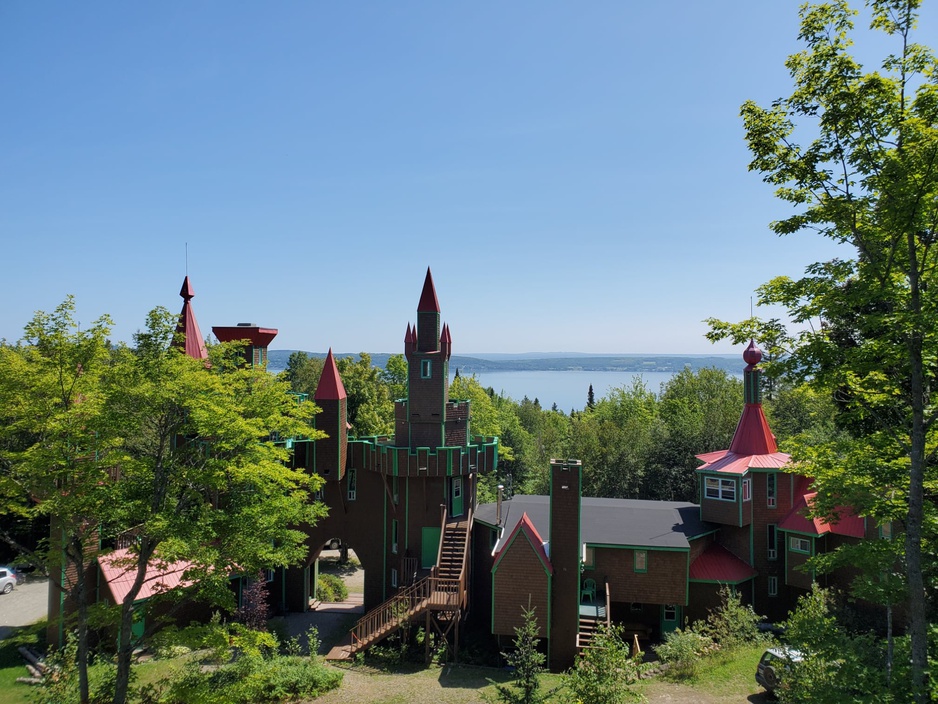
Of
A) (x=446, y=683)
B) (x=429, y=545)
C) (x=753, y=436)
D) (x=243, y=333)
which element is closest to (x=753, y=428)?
(x=753, y=436)

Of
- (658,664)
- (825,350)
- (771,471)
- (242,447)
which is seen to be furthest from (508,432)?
(825,350)

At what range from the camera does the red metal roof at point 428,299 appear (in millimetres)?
27500

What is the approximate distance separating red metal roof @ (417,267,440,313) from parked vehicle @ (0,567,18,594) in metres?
23.9

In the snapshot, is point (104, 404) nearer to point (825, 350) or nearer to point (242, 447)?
point (242, 447)

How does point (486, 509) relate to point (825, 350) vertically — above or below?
below

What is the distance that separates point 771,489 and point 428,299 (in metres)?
18.0

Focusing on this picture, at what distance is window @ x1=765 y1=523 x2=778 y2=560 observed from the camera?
26734 mm

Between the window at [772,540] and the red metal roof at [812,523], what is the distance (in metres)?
0.44

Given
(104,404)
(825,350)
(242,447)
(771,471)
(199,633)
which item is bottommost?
(199,633)

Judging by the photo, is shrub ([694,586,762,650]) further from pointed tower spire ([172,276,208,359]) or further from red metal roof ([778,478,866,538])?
pointed tower spire ([172,276,208,359])

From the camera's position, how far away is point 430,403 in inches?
1065

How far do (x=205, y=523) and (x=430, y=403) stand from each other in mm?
13426

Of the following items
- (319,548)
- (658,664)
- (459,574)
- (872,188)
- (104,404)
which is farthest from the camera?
(319,548)

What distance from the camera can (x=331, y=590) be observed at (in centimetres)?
3020
